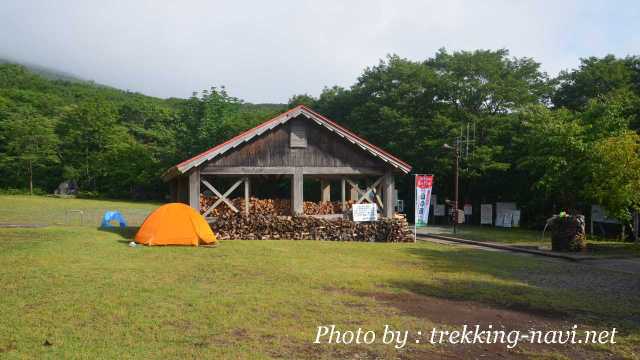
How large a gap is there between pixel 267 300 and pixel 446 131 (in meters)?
32.1

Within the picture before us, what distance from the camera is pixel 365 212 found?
22406 mm

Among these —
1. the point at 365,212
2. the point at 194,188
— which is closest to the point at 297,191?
the point at 365,212

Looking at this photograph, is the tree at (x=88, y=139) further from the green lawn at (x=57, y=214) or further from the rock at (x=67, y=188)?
the green lawn at (x=57, y=214)

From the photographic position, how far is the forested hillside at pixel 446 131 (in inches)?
1048

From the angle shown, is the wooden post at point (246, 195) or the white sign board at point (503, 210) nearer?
the wooden post at point (246, 195)

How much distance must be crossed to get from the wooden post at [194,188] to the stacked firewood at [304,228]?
3.30 ft

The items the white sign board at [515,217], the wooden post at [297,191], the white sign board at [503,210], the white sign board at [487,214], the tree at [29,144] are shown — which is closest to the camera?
the wooden post at [297,191]

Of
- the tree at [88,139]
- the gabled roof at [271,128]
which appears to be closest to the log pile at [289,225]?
the gabled roof at [271,128]

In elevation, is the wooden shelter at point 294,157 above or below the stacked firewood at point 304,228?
above

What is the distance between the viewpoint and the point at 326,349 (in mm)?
6652

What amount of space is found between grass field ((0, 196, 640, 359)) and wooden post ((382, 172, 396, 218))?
6.64m

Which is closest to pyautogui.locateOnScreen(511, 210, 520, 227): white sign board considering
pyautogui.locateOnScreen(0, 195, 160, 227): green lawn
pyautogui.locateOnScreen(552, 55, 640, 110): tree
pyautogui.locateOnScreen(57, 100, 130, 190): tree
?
pyautogui.locateOnScreen(552, 55, 640, 110): tree

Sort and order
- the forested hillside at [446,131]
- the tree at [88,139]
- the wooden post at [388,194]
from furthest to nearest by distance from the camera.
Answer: the tree at [88,139] → the forested hillside at [446,131] → the wooden post at [388,194]

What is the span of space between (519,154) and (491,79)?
21.6 ft
